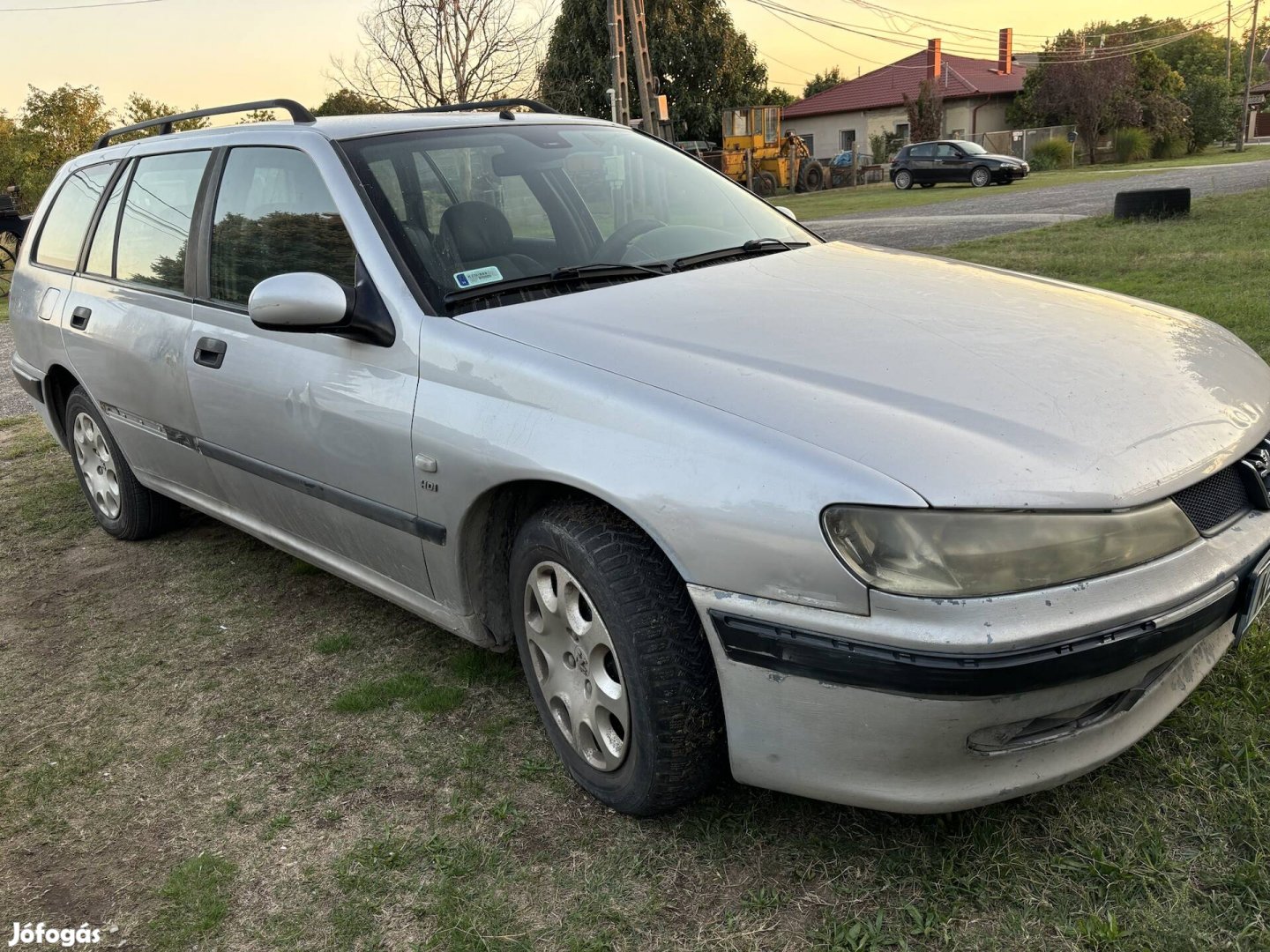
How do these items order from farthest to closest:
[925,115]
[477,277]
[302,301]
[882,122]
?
[882,122] → [925,115] → [477,277] → [302,301]

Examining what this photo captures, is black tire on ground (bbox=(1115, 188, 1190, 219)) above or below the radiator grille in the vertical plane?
above

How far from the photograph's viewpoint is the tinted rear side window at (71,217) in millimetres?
4305

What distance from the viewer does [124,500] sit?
14.6 ft

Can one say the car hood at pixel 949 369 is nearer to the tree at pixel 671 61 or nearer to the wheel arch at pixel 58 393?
the wheel arch at pixel 58 393

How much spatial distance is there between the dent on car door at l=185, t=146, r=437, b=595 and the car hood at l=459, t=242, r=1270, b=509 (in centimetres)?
40

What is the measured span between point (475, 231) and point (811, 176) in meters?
33.9

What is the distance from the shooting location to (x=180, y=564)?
4293 millimetres

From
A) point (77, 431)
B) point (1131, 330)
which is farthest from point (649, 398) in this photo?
point (77, 431)

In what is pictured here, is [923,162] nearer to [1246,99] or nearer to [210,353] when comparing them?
[1246,99]

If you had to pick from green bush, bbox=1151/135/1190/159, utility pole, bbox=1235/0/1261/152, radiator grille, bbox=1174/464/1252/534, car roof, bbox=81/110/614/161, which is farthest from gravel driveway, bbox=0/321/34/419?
utility pole, bbox=1235/0/1261/152

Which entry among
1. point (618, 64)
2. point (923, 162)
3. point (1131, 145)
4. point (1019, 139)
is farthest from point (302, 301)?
point (1131, 145)

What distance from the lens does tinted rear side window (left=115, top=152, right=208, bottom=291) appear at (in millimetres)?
3590

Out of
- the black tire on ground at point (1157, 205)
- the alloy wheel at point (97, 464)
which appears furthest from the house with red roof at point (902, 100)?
the alloy wheel at point (97, 464)

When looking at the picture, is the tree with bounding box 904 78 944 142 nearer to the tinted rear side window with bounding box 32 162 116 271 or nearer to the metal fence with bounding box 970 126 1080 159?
the metal fence with bounding box 970 126 1080 159
